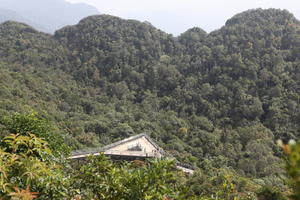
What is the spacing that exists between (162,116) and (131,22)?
26.5 meters

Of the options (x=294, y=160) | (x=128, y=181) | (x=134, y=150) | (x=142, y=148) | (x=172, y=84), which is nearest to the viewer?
(x=294, y=160)

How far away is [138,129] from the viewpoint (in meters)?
34.0

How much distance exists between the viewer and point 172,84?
4653 centimetres

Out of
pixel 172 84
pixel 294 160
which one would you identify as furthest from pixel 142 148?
pixel 294 160

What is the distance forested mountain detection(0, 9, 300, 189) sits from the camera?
31.4 m

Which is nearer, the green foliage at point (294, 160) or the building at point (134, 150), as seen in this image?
the green foliage at point (294, 160)

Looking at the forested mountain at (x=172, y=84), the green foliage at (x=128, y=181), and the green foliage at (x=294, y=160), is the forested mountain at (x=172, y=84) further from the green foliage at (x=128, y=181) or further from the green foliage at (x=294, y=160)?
the green foliage at (x=294, y=160)

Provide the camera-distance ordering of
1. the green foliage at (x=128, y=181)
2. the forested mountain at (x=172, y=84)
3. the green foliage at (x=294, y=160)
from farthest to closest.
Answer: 1. the forested mountain at (x=172, y=84)
2. the green foliage at (x=128, y=181)
3. the green foliage at (x=294, y=160)

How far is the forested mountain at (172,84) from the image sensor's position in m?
31.4

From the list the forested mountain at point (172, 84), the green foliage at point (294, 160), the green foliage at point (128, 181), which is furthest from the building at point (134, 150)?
the green foliage at point (294, 160)

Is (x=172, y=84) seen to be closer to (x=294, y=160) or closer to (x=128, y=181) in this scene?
(x=128, y=181)

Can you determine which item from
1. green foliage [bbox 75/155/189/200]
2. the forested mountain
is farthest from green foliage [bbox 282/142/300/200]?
the forested mountain

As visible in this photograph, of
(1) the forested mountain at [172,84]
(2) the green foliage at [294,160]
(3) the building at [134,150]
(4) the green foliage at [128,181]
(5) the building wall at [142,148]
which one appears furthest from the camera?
(1) the forested mountain at [172,84]

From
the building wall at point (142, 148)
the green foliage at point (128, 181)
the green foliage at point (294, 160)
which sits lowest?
the building wall at point (142, 148)
